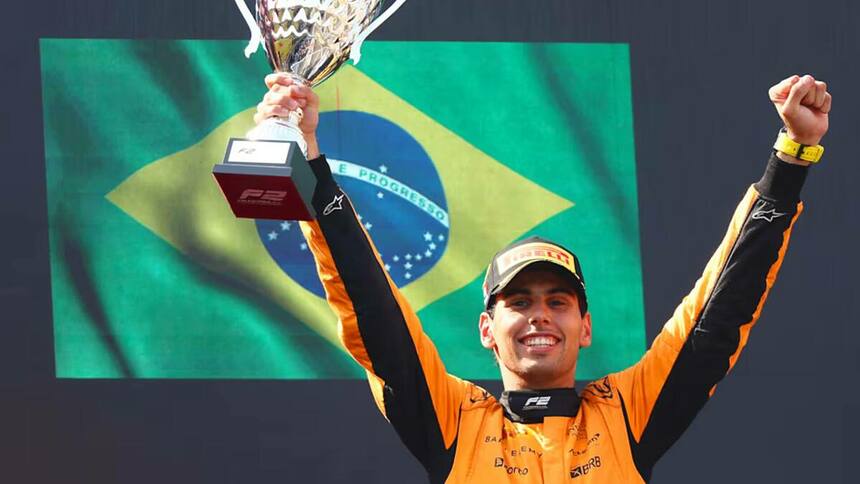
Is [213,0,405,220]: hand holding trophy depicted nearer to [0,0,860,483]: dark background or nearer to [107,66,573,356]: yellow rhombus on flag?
[107,66,573,356]: yellow rhombus on flag

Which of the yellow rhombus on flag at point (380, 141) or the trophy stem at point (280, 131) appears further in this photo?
the yellow rhombus on flag at point (380, 141)

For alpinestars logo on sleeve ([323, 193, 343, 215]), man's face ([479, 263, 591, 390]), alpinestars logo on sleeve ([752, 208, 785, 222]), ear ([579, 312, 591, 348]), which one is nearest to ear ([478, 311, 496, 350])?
man's face ([479, 263, 591, 390])

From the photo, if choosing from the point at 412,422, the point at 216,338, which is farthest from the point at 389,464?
the point at 412,422

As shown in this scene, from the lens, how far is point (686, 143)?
283 cm

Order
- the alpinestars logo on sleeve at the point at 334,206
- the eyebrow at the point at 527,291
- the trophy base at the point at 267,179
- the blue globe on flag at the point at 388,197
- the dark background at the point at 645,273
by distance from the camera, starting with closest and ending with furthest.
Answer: the trophy base at the point at 267,179, the alpinestars logo on sleeve at the point at 334,206, the eyebrow at the point at 527,291, the dark background at the point at 645,273, the blue globe on flag at the point at 388,197

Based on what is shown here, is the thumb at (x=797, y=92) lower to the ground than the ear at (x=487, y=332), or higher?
higher

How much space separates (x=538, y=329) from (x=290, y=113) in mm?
461

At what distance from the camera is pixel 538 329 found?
1.85 meters

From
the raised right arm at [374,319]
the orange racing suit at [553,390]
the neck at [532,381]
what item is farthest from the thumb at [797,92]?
the raised right arm at [374,319]

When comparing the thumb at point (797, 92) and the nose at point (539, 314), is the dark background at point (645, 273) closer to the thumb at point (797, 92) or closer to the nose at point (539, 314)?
the nose at point (539, 314)

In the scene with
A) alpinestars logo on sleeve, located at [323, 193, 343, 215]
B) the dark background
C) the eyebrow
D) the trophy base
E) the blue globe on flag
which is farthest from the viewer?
the blue globe on flag

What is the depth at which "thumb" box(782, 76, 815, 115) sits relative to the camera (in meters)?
1.74

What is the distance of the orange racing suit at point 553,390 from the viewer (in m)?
1.81

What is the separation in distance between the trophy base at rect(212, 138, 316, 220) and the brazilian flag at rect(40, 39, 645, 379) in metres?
0.96
